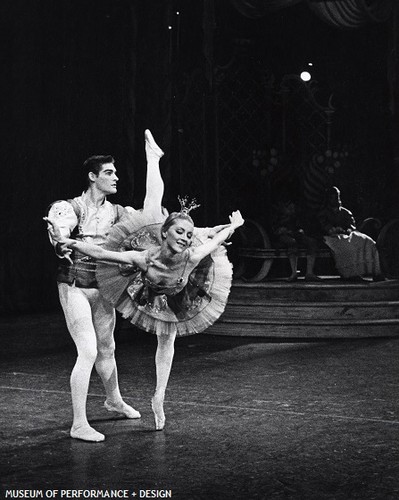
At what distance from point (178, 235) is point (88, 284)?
0.62 metres

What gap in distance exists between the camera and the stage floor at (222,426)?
4.71 meters

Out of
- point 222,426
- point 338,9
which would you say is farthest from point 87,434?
point 338,9

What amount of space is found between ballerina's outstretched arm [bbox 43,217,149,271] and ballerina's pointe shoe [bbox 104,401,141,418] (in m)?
1.00

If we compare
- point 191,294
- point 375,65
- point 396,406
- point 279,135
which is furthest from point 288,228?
point 191,294

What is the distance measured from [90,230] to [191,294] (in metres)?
0.67

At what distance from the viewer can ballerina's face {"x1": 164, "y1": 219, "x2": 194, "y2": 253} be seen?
5520 millimetres

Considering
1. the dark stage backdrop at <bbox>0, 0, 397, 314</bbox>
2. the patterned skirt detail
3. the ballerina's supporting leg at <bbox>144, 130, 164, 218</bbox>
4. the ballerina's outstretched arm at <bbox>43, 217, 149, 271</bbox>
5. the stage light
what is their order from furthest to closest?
the stage light < the dark stage backdrop at <bbox>0, 0, 397, 314</bbox> < the ballerina's supporting leg at <bbox>144, 130, 164, 218</bbox> < the patterned skirt detail < the ballerina's outstretched arm at <bbox>43, 217, 149, 271</bbox>

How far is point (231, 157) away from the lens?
1198cm

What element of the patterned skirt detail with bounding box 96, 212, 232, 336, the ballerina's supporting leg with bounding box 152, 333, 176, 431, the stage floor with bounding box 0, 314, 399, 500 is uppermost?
the patterned skirt detail with bounding box 96, 212, 232, 336

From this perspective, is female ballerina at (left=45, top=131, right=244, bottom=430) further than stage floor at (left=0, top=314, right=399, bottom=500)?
Yes

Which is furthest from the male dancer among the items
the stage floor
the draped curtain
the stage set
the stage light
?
the stage light

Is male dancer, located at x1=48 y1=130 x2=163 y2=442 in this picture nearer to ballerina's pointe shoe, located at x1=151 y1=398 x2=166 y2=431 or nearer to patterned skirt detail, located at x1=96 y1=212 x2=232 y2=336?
patterned skirt detail, located at x1=96 y1=212 x2=232 y2=336

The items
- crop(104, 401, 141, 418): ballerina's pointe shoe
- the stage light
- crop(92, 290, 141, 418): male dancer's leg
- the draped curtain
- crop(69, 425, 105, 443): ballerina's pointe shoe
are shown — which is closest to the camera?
crop(69, 425, 105, 443): ballerina's pointe shoe

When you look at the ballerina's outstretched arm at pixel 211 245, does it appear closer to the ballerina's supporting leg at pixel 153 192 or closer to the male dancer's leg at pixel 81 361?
the ballerina's supporting leg at pixel 153 192
